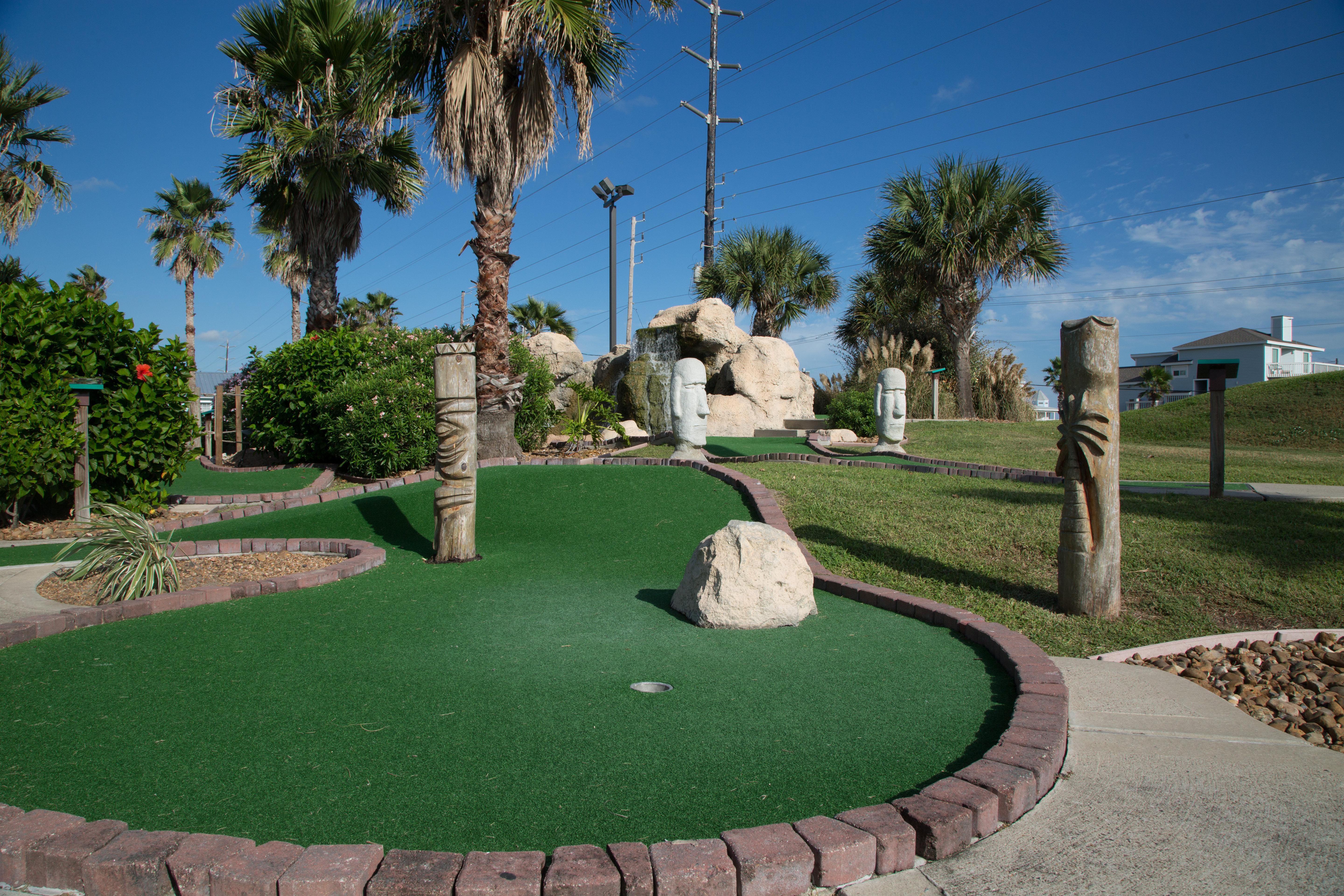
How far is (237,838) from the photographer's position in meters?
2.13

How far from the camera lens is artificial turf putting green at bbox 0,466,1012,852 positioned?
93.2 inches

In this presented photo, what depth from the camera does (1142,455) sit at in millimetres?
13125

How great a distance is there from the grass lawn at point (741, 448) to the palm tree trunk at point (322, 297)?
24.2 feet

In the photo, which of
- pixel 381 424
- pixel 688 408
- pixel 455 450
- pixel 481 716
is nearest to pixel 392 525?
pixel 455 450

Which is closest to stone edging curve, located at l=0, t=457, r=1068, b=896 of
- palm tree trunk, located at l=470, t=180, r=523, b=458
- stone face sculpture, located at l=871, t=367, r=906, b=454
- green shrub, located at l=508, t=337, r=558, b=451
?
palm tree trunk, located at l=470, t=180, r=523, b=458

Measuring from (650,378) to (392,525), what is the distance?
10811 millimetres

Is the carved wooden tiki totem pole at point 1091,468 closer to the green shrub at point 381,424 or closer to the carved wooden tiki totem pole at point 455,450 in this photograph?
the carved wooden tiki totem pole at point 455,450

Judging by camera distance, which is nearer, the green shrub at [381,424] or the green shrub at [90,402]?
the green shrub at [90,402]

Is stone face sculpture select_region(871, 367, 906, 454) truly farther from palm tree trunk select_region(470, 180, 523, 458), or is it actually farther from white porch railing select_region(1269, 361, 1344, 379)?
white porch railing select_region(1269, 361, 1344, 379)

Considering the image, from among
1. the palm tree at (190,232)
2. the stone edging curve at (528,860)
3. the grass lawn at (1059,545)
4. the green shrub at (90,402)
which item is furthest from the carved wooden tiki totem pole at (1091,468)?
the palm tree at (190,232)

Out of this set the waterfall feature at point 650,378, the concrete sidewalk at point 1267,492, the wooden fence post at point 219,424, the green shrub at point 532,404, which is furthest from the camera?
the waterfall feature at point 650,378

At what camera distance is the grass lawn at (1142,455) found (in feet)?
34.5

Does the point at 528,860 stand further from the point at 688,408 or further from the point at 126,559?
the point at 688,408

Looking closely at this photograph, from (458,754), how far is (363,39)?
1585 centimetres
